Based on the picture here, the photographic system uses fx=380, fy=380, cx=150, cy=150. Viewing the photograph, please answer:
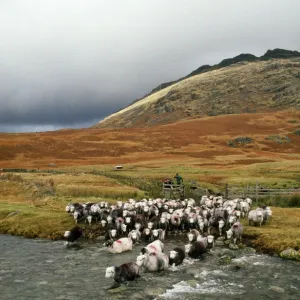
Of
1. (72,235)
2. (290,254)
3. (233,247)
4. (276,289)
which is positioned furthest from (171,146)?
(276,289)

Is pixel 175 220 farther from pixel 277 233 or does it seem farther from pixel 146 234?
pixel 277 233

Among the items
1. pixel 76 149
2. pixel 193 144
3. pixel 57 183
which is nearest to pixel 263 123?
pixel 193 144

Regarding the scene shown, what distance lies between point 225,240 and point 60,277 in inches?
431

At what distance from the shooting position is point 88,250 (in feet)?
71.7

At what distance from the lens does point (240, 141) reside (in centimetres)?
11075

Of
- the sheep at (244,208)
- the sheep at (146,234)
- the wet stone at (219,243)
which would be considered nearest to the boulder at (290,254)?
the wet stone at (219,243)

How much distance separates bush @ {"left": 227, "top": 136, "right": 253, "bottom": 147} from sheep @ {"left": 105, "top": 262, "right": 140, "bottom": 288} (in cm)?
9556

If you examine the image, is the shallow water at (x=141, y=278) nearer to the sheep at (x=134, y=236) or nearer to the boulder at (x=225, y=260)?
the boulder at (x=225, y=260)

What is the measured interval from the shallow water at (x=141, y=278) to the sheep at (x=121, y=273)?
33cm

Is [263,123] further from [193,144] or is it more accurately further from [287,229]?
[287,229]

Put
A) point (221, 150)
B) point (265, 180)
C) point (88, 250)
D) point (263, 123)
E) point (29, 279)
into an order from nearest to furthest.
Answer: point (29, 279) < point (88, 250) < point (265, 180) < point (221, 150) < point (263, 123)

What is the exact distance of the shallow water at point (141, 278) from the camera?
1502 centimetres

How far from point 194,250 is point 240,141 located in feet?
310

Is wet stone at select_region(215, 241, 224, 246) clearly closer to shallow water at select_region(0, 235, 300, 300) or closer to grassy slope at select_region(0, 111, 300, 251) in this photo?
shallow water at select_region(0, 235, 300, 300)
